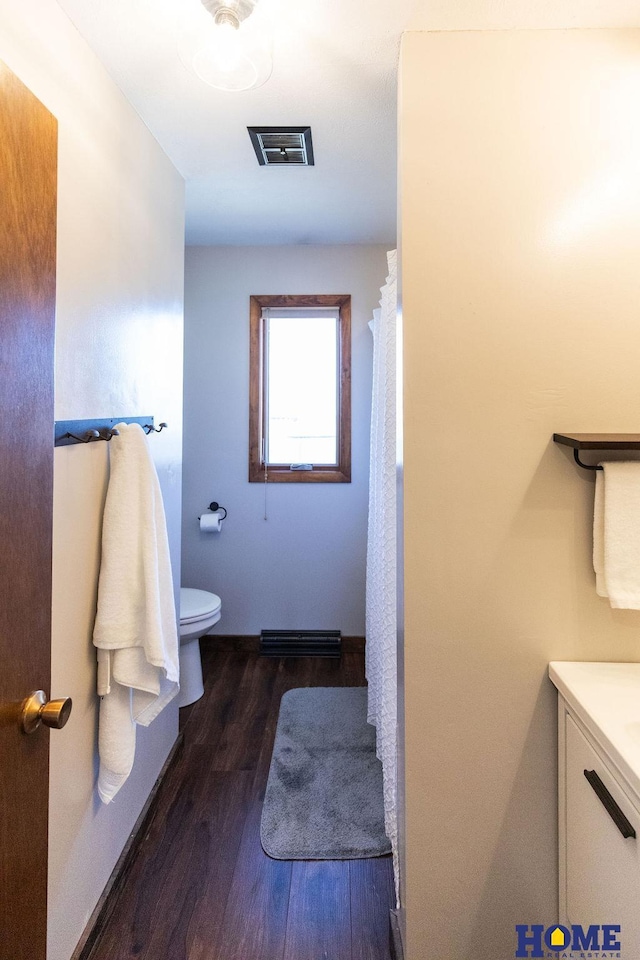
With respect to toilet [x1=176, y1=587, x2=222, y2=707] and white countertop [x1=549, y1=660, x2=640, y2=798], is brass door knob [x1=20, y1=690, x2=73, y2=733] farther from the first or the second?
toilet [x1=176, y1=587, x2=222, y2=707]

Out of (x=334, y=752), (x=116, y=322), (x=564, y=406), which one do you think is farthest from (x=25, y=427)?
(x=334, y=752)

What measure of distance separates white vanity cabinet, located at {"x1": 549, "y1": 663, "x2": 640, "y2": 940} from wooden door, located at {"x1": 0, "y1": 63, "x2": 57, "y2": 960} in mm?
960

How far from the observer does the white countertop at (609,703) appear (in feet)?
3.19

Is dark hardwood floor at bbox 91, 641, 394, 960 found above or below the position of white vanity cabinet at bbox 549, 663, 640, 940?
below

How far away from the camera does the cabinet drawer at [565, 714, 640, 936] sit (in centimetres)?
95

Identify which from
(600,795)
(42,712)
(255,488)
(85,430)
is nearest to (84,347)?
(85,430)

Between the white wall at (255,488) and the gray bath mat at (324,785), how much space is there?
26.9 inches

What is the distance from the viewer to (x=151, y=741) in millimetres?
2027

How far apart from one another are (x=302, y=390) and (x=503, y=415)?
2.15 meters

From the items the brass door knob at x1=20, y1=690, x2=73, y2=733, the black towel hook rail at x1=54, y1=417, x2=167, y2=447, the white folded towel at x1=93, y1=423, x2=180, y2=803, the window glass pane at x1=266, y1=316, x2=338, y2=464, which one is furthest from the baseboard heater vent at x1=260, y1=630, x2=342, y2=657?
the brass door knob at x1=20, y1=690, x2=73, y2=733

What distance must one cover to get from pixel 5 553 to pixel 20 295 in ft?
1.25

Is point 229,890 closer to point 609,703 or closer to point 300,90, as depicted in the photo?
point 609,703

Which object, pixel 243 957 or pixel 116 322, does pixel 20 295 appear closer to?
pixel 116 322

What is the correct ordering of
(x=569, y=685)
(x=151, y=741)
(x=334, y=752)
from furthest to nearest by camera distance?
(x=334, y=752) → (x=151, y=741) → (x=569, y=685)
